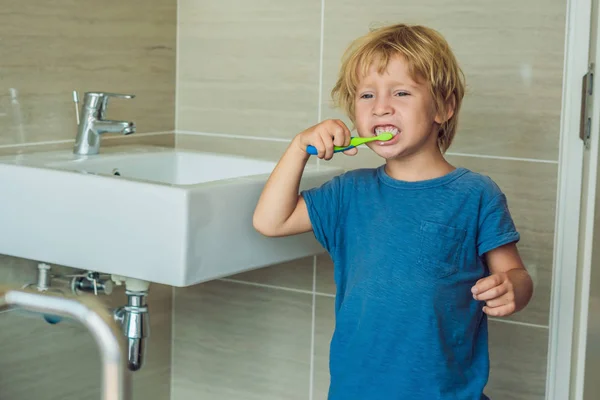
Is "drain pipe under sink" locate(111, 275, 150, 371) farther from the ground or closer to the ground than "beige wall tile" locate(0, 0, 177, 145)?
closer to the ground

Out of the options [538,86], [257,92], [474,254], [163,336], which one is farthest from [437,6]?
[163,336]

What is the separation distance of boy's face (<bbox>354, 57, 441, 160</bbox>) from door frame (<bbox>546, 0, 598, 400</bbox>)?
435mm

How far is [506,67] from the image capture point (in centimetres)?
187

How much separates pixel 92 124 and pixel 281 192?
1.68 feet

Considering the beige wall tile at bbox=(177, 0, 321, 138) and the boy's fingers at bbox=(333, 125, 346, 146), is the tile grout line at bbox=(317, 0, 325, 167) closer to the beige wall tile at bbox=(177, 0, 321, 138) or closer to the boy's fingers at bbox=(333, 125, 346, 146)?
the beige wall tile at bbox=(177, 0, 321, 138)

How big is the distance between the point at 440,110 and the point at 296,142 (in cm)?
23

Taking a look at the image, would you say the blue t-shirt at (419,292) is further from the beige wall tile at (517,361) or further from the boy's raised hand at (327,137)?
the beige wall tile at (517,361)

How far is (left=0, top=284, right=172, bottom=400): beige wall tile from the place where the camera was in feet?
6.16

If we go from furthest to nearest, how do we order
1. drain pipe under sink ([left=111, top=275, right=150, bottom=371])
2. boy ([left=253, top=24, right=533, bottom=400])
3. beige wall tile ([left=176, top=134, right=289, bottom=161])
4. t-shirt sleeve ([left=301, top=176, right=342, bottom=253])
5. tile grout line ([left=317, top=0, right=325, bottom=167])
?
beige wall tile ([left=176, top=134, right=289, bottom=161]), tile grout line ([left=317, top=0, right=325, bottom=167]), drain pipe under sink ([left=111, top=275, right=150, bottom=371]), t-shirt sleeve ([left=301, top=176, right=342, bottom=253]), boy ([left=253, top=24, right=533, bottom=400])

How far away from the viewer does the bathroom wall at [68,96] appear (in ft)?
5.96

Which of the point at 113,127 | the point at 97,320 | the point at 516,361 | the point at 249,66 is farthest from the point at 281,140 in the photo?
the point at 97,320

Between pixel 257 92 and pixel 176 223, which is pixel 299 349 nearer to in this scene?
pixel 257 92

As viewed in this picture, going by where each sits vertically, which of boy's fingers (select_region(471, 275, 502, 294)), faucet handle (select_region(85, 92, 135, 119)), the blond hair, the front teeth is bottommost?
boy's fingers (select_region(471, 275, 502, 294))

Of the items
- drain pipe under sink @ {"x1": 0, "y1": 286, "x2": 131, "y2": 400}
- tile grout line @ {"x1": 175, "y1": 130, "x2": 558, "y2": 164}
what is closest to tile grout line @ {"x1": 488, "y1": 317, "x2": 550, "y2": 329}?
tile grout line @ {"x1": 175, "y1": 130, "x2": 558, "y2": 164}
